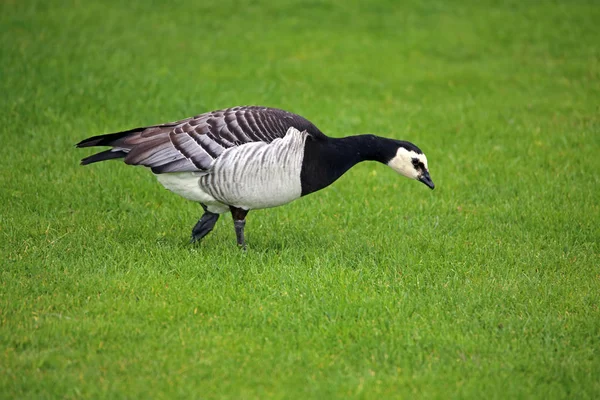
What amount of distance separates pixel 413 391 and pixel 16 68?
10153mm

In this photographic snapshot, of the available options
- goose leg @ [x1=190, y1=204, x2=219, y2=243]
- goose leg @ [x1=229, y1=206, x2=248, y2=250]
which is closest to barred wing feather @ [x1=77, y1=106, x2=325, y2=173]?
goose leg @ [x1=229, y1=206, x2=248, y2=250]

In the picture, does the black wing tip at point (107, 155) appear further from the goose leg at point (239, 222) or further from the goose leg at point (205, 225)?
the goose leg at point (239, 222)

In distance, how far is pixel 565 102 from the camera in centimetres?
1352

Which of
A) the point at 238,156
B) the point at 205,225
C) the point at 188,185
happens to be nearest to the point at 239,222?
the point at 205,225

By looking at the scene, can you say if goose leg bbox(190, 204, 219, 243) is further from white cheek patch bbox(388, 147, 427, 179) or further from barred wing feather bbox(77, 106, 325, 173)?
white cheek patch bbox(388, 147, 427, 179)

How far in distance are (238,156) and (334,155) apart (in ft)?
3.30

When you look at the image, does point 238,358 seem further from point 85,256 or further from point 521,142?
point 521,142

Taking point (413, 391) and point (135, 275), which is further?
point (135, 275)

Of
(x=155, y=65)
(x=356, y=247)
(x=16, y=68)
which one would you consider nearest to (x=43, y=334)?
(x=356, y=247)

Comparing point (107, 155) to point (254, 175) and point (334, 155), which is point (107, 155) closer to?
point (254, 175)

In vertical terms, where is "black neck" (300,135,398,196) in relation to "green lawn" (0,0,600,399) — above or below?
above

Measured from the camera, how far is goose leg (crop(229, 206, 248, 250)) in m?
7.74

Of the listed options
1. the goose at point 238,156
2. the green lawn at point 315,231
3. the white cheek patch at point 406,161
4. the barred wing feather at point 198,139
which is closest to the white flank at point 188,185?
the goose at point 238,156

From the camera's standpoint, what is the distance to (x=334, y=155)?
778cm
